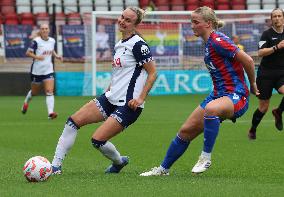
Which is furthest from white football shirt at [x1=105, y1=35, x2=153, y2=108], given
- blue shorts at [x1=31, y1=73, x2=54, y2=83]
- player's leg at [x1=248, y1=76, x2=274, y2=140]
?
blue shorts at [x1=31, y1=73, x2=54, y2=83]

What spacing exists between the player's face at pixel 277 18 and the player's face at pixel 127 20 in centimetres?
458

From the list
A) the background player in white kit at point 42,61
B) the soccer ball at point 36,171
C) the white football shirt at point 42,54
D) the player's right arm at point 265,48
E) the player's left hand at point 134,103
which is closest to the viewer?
the soccer ball at point 36,171

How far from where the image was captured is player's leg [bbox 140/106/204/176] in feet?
31.3

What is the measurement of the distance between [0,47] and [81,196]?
21491 millimetres

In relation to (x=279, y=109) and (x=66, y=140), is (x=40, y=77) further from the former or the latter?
(x=66, y=140)

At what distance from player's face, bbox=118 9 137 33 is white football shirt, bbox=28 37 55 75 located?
10.9 m

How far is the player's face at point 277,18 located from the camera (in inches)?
545

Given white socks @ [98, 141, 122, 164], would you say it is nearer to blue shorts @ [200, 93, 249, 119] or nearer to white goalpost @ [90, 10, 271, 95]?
blue shorts @ [200, 93, 249, 119]

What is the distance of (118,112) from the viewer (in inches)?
384

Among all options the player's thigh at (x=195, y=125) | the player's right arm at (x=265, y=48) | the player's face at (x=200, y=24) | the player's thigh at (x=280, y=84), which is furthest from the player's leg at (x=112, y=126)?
the player's thigh at (x=280, y=84)

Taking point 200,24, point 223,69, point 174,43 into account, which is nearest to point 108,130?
point 223,69

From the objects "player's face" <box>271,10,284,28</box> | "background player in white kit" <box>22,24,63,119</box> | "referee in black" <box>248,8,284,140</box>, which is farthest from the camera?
"background player in white kit" <box>22,24,63,119</box>

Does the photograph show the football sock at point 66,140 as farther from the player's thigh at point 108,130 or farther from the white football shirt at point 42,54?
the white football shirt at point 42,54

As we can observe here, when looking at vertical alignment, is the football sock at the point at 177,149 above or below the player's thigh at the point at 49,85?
above
